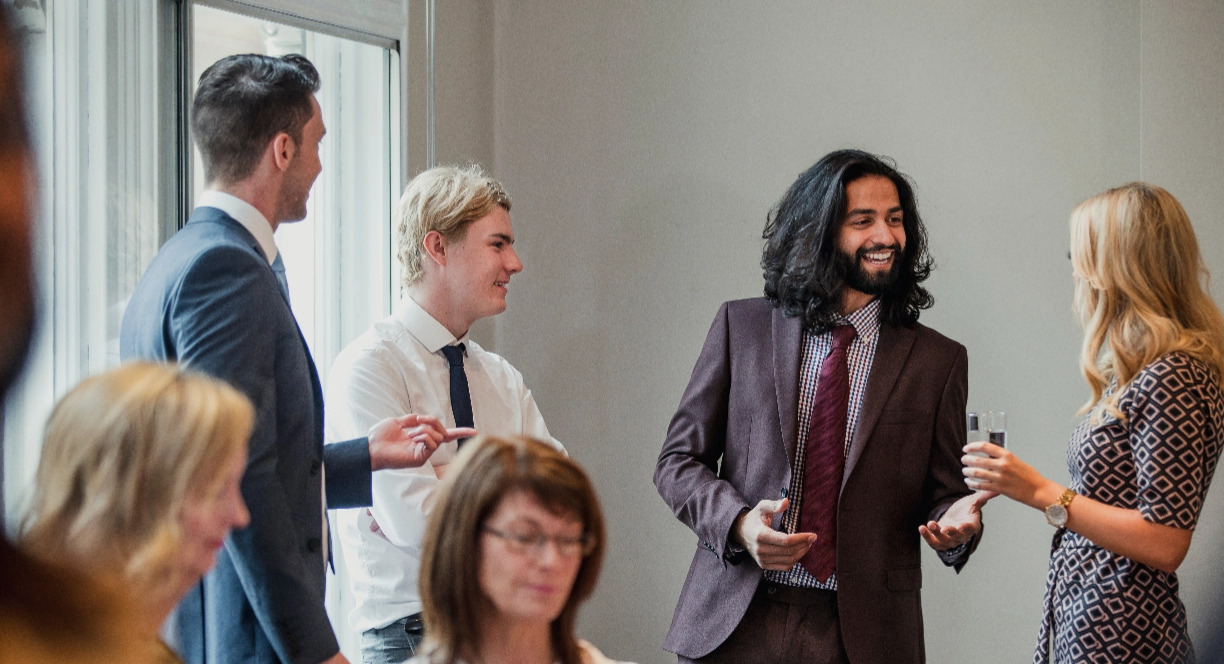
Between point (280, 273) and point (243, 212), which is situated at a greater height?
point (243, 212)

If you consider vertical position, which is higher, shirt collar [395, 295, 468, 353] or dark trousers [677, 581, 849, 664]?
shirt collar [395, 295, 468, 353]

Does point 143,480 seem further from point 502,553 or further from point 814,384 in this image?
point 814,384

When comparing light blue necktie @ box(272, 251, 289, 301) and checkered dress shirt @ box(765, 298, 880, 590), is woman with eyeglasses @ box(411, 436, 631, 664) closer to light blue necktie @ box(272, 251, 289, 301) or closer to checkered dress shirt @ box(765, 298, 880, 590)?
light blue necktie @ box(272, 251, 289, 301)

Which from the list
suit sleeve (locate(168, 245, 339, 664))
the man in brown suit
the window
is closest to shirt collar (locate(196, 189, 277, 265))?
suit sleeve (locate(168, 245, 339, 664))

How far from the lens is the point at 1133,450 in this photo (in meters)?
2.52

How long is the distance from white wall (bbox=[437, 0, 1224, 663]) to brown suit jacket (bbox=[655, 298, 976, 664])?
92 cm

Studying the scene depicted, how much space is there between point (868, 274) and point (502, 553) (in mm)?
1739

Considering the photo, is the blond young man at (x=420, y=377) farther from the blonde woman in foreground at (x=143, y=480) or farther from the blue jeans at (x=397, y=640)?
the blonde woman in foreground at (x=143, y=480)

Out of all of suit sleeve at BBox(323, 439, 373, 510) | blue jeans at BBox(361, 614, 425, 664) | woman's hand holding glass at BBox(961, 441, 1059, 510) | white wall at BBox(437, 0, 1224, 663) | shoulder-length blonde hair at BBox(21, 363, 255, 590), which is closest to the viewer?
shoulder-length blonde hair at BBox(21, 363, 255, 590)

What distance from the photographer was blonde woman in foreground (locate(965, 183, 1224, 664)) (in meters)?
2.46

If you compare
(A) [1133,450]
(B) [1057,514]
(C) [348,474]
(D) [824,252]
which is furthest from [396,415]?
(A) [1133,450]

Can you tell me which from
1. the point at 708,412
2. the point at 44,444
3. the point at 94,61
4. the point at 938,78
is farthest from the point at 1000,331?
the point at 44,444

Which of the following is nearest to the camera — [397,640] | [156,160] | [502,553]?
[502,553]

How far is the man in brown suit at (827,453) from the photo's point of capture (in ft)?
9.34
